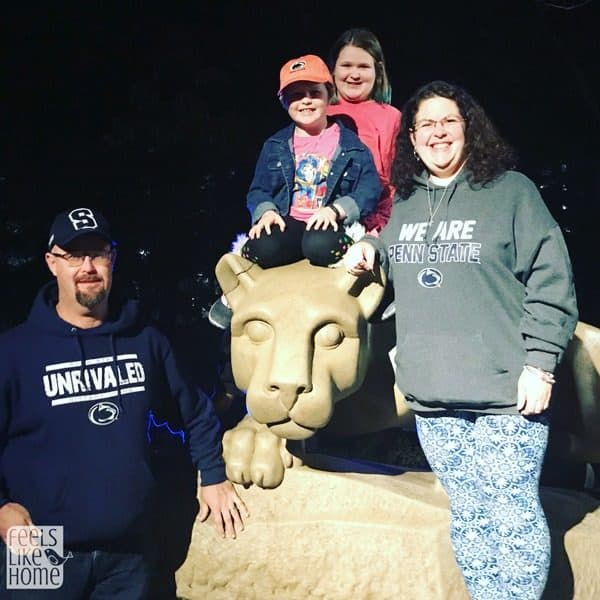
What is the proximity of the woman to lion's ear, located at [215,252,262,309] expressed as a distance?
541 mm

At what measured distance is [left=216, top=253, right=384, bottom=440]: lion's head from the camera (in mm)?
2424

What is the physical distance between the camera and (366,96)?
3.18 meters

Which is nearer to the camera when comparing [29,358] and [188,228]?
[29,358]

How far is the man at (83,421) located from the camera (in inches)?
95.2

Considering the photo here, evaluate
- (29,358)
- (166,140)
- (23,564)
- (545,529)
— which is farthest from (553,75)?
(23,564)

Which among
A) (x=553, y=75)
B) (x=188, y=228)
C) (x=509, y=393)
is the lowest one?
(x=509, y=393)

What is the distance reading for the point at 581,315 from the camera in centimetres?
431

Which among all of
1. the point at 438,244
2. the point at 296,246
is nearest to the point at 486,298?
the point at 438,244

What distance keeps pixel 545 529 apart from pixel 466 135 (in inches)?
42.7

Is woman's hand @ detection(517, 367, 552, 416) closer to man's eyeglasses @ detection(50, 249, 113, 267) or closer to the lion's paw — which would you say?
the lion's paw

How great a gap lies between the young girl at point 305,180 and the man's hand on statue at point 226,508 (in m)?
0.55

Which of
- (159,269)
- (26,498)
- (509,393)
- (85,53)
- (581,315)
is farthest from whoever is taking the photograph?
(581,315)

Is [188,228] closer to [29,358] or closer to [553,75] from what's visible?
[29,358]

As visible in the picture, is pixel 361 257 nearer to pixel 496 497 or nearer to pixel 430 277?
pixel 430 277
